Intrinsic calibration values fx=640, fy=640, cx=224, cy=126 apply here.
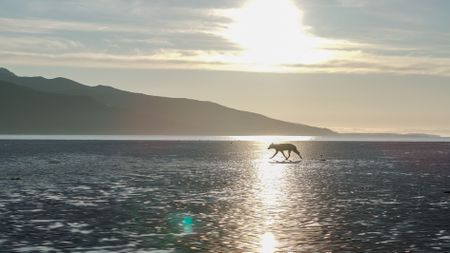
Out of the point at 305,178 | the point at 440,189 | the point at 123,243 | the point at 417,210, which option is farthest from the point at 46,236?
the point at 305,178

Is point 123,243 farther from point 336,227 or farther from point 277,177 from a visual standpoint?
point 277,177

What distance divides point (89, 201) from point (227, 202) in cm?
1023

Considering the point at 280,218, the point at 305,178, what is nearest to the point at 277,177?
the point at 305,178

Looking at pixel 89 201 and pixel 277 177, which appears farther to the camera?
pixel 277 177

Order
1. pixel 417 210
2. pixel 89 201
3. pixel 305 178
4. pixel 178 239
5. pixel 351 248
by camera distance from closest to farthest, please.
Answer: pixel 351 248
pixel 178 239
pixel 417 210
pixel 89 201
pixel 305 178

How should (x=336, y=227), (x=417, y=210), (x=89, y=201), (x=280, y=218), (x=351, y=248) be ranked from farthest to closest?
(x=89, y=201)
(x=417, y=210)
(x=280, y=218)
(x=336, y=227)
(x=351, y=248)

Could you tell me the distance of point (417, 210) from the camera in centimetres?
4272

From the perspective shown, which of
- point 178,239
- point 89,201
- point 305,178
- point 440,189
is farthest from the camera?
point 305,178

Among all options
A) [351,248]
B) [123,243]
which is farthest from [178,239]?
[351,248]

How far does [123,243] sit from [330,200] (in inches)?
937

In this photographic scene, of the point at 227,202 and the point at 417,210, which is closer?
the point at 417,210

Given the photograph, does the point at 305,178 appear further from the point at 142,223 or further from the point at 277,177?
the point at 142,223

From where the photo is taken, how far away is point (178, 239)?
101ft

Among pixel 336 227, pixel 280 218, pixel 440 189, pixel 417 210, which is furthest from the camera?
pixel 440 189
